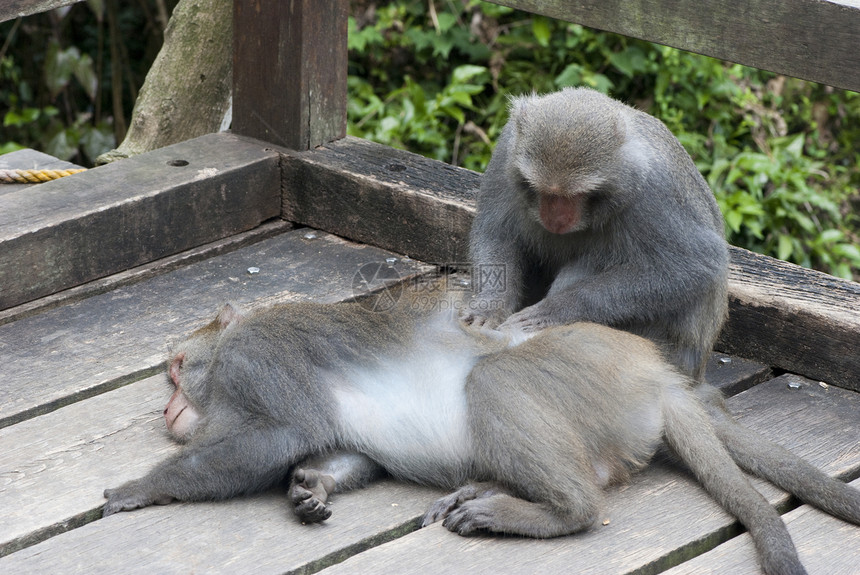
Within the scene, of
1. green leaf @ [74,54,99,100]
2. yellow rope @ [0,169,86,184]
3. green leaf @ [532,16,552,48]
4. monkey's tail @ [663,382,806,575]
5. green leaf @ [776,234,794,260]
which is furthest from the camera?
green leaf @ [532,16,552,48]

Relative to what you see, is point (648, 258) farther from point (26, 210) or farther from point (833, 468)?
point (26, 210)

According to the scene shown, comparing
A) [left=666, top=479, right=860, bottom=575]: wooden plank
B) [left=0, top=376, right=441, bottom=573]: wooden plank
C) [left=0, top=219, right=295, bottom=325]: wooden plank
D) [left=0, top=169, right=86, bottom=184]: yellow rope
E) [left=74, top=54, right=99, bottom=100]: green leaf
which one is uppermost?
[left=0, top=169, right=86, bottom=184]: yellow rope

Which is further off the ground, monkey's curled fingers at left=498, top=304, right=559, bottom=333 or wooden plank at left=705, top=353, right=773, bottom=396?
monkey's curled fingers at left=498, top=304, right=559, bottom=333

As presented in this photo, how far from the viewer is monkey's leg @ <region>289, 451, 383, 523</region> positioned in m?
2.66

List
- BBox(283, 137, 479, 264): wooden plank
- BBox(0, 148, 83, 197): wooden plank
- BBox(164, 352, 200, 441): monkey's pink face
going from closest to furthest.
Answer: BBox(164, 352, 200, 441): monkey's pink face < BBox(283, 137, 479, 264): wooden plank < BBox(0, 148, 83, 197): wooden plank

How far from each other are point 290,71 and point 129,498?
203 centimetres

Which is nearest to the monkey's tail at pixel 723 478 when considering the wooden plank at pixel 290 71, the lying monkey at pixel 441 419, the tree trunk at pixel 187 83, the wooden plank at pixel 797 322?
the lying monkey at pixel 441 419

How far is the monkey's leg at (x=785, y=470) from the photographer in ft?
8.98

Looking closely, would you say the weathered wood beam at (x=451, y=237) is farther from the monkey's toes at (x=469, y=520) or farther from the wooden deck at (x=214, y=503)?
the monkey's toes at (x=469, y=520)

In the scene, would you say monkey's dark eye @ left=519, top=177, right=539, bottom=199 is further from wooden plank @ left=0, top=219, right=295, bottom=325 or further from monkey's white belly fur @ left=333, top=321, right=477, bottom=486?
wooden plank @ left=0, top=219, right=295, bottom=325

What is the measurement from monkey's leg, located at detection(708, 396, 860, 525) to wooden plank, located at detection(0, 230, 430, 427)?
A: 142 centimetres

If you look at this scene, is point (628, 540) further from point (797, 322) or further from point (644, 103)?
point (644, 103)

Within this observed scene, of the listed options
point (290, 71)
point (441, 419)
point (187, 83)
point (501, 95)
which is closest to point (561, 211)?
point (441, 419)

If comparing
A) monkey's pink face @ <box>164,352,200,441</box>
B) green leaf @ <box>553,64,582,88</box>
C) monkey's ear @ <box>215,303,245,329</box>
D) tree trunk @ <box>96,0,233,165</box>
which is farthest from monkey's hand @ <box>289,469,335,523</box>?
green leaf @ <box>553,64,582,88</box>
